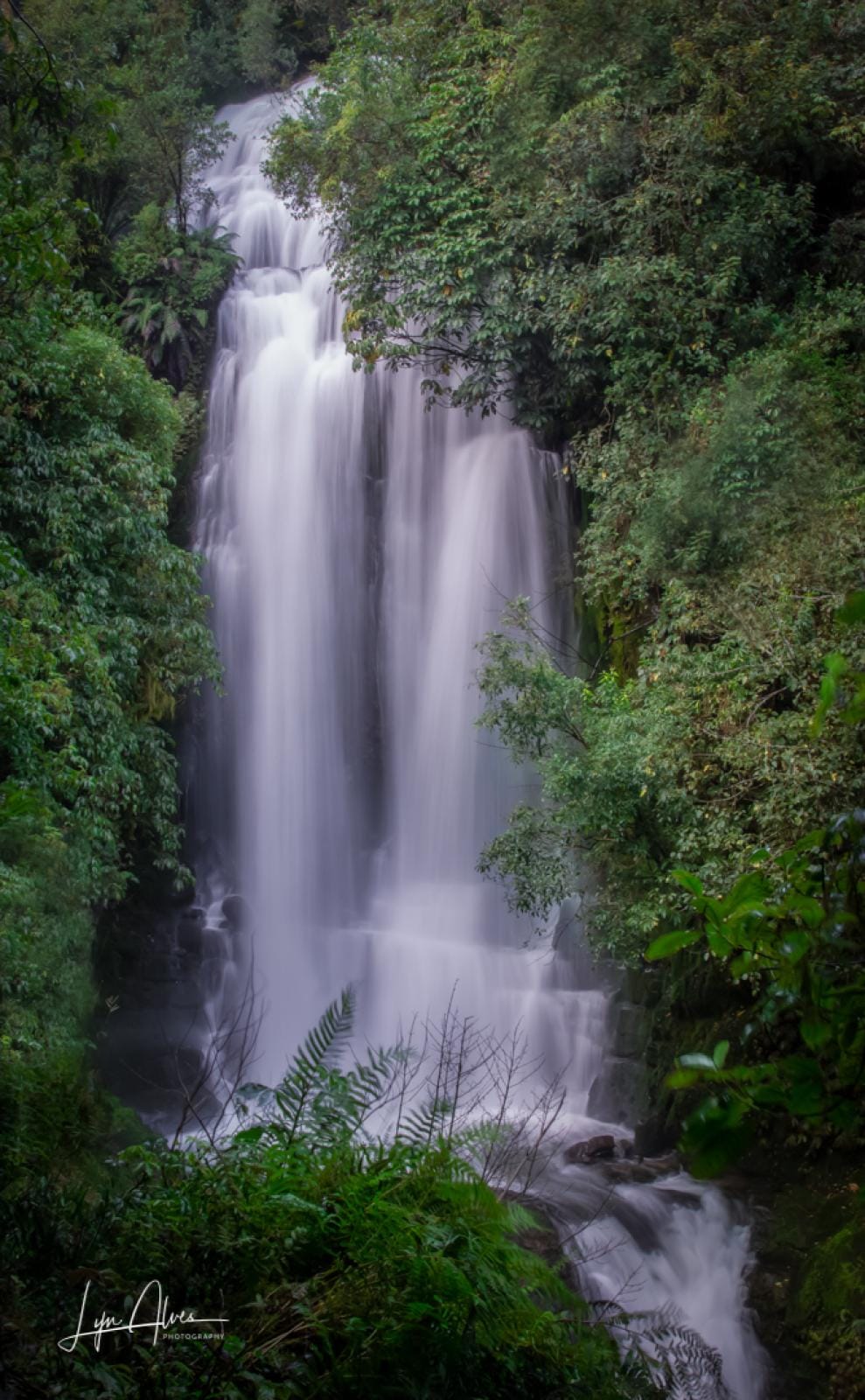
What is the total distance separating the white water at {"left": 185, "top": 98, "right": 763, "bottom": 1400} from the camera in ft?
45.9

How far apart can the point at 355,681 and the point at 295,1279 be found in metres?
13.2

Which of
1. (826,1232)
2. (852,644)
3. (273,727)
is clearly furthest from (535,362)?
(826,1232)

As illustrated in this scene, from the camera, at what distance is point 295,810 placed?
1562 centimetres

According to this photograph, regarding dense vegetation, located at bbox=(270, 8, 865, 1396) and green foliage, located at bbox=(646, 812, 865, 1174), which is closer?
green foliage, located at bbox=(646, 812, 865, 1174)

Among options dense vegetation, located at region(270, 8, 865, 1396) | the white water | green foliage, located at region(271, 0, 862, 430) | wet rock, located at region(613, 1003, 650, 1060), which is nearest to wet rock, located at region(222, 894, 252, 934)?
the white water

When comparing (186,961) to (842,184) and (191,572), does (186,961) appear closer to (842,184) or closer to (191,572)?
(191,572)

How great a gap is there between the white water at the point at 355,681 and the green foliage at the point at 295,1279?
9.68m

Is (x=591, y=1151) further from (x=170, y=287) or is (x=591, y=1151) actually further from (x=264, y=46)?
(x=264, y=46)

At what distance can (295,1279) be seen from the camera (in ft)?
9.04

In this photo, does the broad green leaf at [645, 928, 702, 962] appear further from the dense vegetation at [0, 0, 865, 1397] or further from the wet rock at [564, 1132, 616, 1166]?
the wet rock at [564, 1132, 616, 1166]

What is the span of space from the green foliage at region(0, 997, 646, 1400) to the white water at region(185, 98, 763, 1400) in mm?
9677

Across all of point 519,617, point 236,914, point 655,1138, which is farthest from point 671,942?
point 236,914

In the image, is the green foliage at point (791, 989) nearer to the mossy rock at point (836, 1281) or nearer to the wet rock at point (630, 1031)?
the mossy rock at point (836, 1281)

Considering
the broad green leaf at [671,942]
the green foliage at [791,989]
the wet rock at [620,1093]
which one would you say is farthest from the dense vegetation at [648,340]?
the broad green leaf at [671,942]
